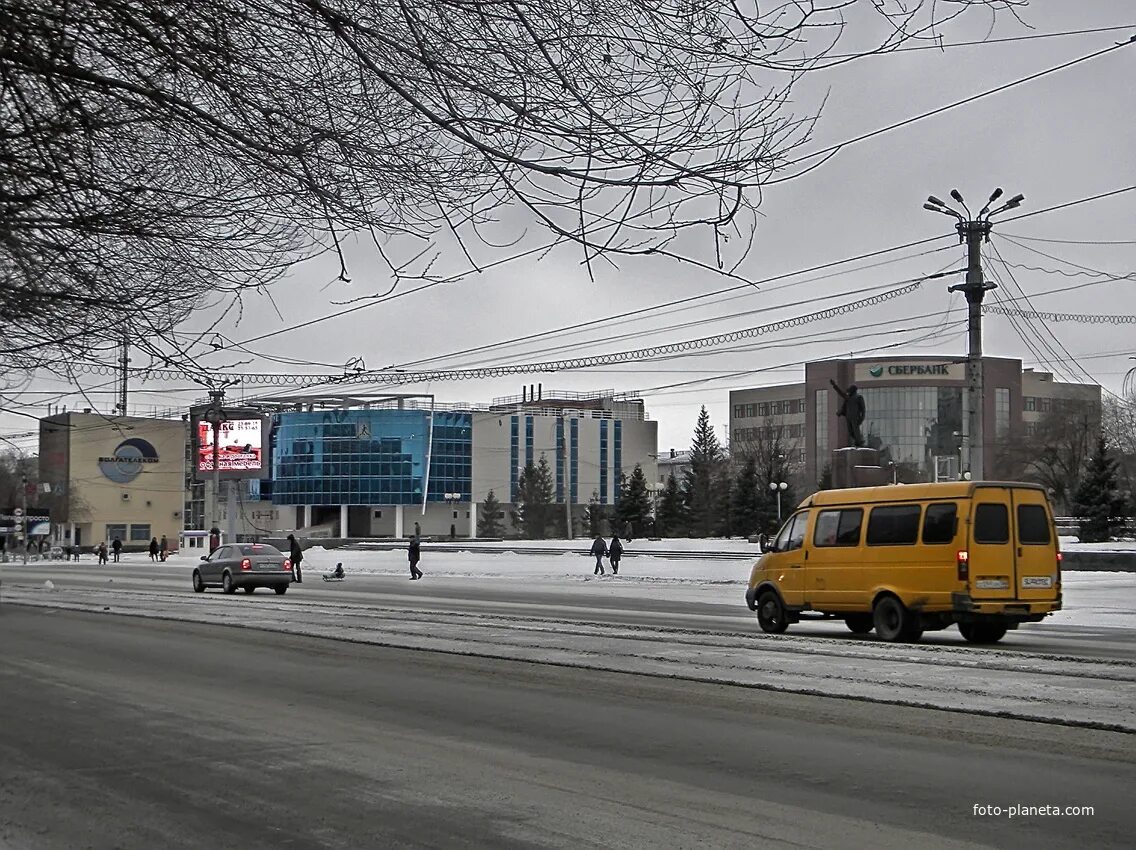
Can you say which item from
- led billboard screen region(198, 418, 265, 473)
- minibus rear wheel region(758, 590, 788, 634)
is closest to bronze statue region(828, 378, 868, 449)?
minibus rear wheel region(758, 590, 788, 634)

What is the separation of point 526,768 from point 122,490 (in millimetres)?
111693

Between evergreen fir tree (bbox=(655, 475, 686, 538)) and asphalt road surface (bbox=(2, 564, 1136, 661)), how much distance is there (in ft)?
182

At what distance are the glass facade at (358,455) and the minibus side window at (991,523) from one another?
11699 centimetres

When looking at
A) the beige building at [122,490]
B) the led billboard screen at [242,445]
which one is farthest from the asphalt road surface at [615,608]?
the beige building at [122,490]

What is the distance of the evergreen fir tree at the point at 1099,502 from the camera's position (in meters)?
56.9

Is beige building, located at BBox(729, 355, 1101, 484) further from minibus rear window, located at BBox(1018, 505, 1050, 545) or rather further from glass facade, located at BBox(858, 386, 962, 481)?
minibus rear window, located at BBox(1018, 505, 1050, 545)

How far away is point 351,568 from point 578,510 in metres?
85.1

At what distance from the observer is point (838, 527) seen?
67.5 ft

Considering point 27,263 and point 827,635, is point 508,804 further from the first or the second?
point 827,635

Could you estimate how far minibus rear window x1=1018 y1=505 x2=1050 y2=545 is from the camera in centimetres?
1889

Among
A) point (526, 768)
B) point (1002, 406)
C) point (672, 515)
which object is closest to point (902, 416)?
point (1002, 406)

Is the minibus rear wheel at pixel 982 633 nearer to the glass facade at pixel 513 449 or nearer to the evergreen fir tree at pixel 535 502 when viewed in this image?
the evergreen fir tree at pixel 535 502

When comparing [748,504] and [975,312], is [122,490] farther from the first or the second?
[975,312]

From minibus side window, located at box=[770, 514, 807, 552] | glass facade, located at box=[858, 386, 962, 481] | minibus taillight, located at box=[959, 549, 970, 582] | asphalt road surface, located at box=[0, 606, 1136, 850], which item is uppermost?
glass facade, located at box=[858, 386, 962, 481]
